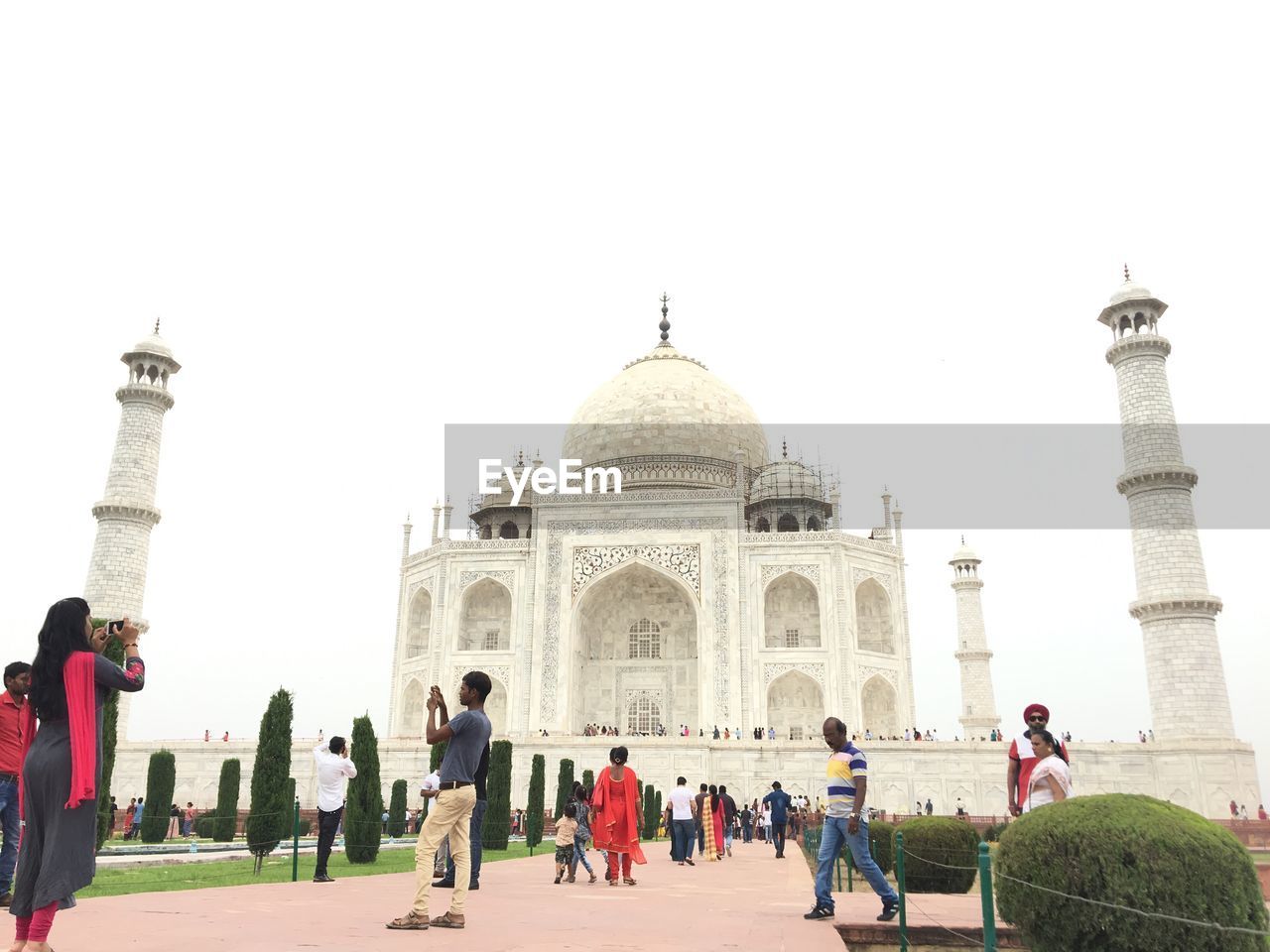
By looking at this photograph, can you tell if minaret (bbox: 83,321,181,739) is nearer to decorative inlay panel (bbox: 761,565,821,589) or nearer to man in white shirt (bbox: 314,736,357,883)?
decorative inlay panel (bbox: 761,565,821,589)

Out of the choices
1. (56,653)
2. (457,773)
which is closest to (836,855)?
(457,773)

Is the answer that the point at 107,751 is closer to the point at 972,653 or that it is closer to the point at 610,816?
the point at 610,816

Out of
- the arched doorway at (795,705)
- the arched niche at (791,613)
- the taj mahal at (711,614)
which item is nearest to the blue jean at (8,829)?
the taj mahal at (711,614)

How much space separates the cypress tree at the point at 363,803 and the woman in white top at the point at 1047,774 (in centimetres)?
718

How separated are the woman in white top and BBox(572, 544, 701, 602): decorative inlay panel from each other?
79.1 ft

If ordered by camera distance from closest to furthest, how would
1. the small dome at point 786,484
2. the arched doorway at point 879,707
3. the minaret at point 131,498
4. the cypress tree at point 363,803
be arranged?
the cypress tree at point 363,803 → the minaret at point 131,498 → the arched doorway at point 879,707 → the small dome at point 786,484

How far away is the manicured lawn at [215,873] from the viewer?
7.49m

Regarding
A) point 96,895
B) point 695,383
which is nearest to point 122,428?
point 695,383

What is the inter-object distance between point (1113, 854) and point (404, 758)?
22857 millimetres

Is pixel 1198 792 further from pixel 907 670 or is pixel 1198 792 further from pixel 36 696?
pixel 36 696

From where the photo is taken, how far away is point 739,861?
12.9 meters

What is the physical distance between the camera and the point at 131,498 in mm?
26750

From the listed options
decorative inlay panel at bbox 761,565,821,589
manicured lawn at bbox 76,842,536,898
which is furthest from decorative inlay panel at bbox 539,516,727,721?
manicured lawn at bbox 76,842,536,898

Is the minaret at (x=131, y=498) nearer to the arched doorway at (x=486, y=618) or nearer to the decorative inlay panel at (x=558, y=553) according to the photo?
the arched doorway at (x=486, y=618)
